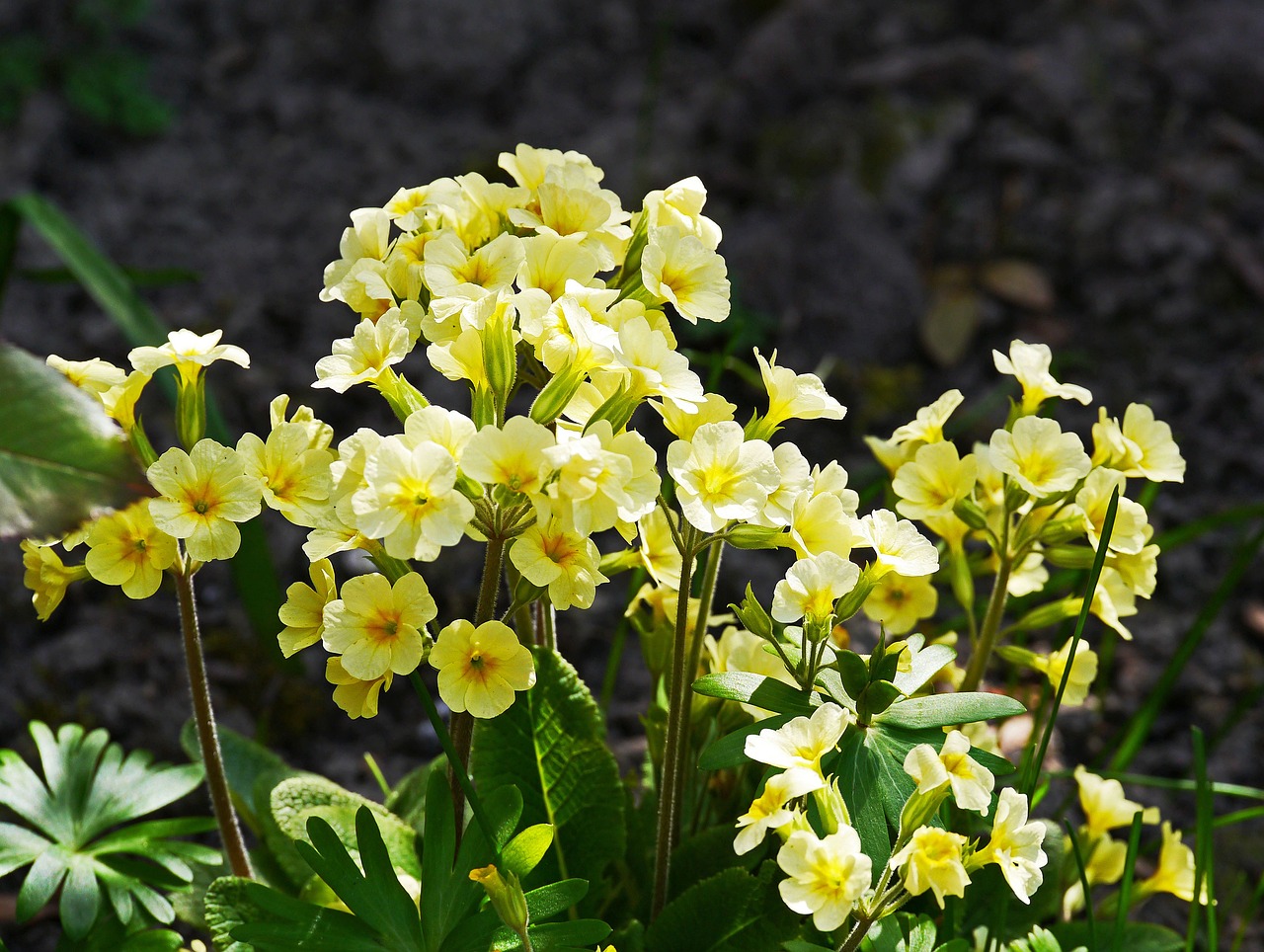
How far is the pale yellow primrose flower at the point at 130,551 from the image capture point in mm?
1202

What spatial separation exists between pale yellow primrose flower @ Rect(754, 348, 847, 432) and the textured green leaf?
2.36 ft

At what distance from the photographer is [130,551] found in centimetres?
122

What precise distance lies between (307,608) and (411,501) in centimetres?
25

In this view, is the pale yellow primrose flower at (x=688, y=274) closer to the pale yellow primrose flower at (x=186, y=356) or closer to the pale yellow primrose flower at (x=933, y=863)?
the pale yellow primrose flower at (x=186, y=356)

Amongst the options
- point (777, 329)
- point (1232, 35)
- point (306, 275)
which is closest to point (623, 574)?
point (777, 329)

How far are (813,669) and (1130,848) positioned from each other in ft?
1.66

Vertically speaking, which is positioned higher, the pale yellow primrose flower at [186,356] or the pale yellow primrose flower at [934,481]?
the pale yellow primrose flower at [186,356]

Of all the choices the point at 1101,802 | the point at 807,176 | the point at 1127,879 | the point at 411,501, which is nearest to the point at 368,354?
the point at 411,501

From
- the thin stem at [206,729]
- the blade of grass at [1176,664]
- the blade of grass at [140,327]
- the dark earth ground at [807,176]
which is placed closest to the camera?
the thin stem at [206,729]

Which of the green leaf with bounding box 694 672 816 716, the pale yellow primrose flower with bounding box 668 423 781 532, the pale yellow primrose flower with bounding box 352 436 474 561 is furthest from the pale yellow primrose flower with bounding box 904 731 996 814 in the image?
the pale yellow primrose flower with bounding box 352 436 474 561

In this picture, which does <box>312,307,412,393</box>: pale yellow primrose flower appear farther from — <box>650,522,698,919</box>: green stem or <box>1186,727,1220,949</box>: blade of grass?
<box>1186,727,1220,949</box>: blade of grass

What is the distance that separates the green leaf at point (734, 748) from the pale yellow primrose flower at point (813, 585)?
134 millimetres

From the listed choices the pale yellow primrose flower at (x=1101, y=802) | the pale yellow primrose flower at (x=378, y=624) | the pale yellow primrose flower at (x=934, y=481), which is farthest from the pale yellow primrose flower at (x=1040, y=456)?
the pale yellow primrose flower at (x=378, y=624)

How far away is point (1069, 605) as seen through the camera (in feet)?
4.88
